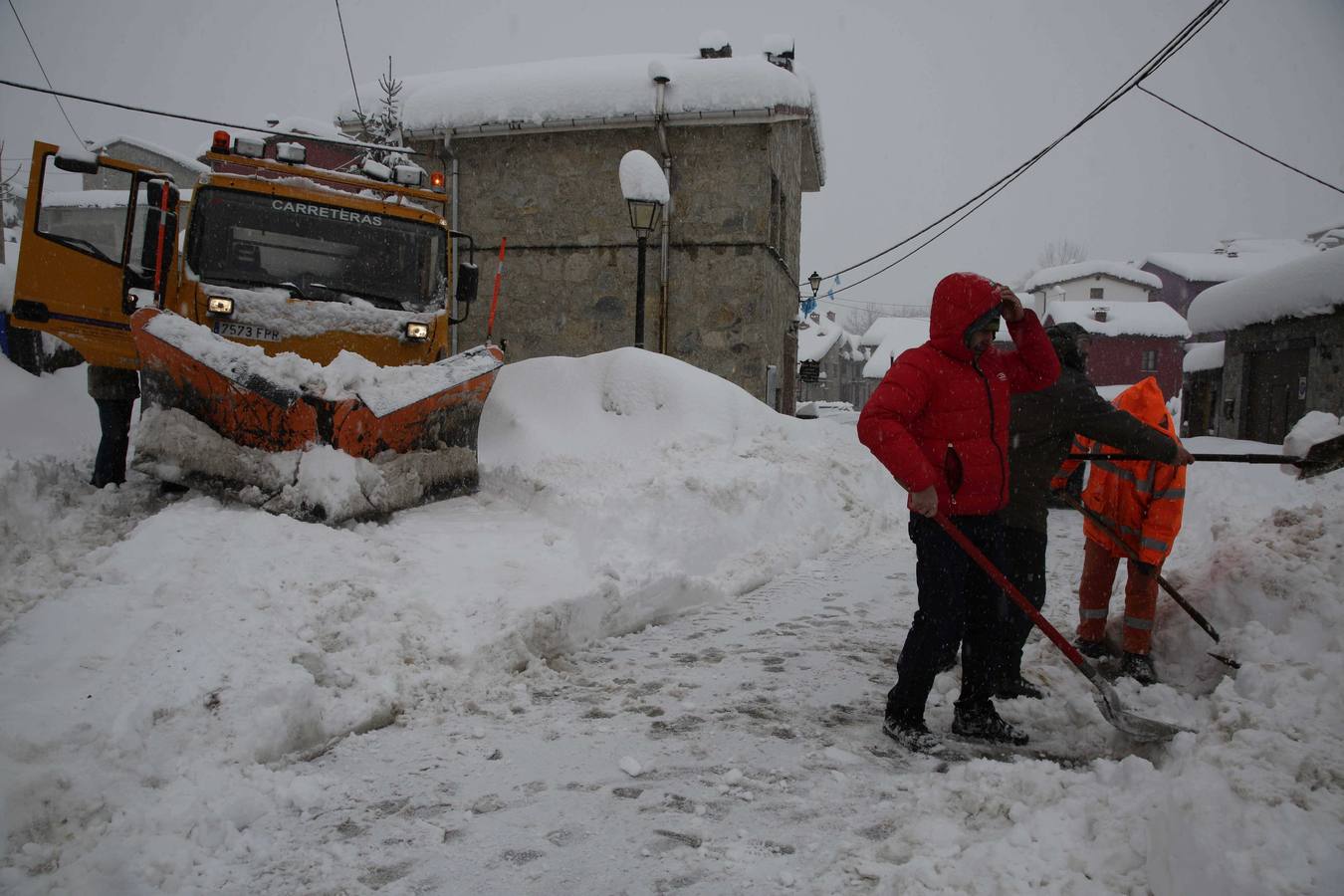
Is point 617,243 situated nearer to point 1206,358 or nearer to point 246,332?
point 246,332

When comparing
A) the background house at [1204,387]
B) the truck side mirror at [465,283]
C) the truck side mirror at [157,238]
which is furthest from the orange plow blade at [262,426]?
the background house at [1204,387]

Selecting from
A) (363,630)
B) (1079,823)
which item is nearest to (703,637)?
(363,630)

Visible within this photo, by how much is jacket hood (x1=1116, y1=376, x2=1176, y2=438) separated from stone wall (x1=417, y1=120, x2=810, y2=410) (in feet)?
31.4

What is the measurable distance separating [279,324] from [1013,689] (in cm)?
541

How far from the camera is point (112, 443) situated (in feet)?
19.4

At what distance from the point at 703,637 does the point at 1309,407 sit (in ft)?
38.8

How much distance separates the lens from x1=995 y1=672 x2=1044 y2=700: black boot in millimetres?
3641

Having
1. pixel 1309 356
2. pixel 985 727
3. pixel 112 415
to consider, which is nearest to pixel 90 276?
pixel 112 415

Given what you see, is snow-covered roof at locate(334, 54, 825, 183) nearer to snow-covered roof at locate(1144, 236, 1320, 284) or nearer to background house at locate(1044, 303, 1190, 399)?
background house at locate(1044, 303, 1190, 399)

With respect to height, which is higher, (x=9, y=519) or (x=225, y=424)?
(x=225, y=424)

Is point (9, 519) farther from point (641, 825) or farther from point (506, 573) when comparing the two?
point (641, 825)

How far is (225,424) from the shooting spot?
202 inches

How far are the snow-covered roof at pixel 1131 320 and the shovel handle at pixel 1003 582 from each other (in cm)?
4139

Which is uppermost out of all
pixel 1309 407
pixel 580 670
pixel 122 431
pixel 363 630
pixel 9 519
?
pixel 1309 407
